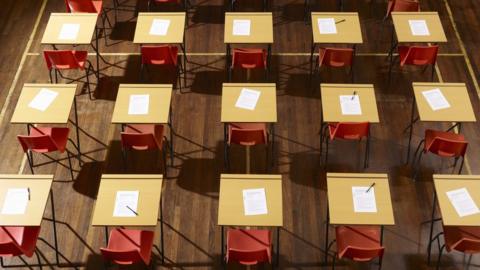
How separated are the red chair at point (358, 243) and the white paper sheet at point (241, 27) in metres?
3.22

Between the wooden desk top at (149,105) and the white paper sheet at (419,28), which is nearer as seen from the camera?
the wooden desk top at (149,105)

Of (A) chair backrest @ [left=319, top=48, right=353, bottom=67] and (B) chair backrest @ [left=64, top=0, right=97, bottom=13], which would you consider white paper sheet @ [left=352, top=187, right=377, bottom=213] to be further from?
(B) chair backrest @ [left=64, top=0, right=97, bottom=13]

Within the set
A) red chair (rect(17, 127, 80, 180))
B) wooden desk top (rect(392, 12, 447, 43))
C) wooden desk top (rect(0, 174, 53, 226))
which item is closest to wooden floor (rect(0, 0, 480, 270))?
red chair (rect(17, 127, 80, 180))

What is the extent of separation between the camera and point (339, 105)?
8500mm

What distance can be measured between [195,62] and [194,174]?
2265 mm

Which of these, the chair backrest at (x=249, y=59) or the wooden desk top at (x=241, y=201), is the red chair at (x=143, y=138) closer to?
the wooden desk top at (x=241, y=201)

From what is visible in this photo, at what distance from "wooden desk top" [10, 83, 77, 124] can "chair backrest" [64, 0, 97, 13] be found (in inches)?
91.7

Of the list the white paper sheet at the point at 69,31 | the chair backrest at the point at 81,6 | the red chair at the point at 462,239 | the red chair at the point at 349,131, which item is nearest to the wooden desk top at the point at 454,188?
the red chair at the point at 462,239

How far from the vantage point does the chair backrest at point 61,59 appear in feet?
30.9

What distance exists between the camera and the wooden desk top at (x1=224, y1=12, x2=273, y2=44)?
9484mm

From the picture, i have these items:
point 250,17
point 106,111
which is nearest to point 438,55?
point 250,17

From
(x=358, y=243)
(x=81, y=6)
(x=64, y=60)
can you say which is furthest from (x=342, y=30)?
(x=81, y=6)

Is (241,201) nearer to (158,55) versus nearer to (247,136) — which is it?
(247,136)

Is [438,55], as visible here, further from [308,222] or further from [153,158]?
[153,158]
